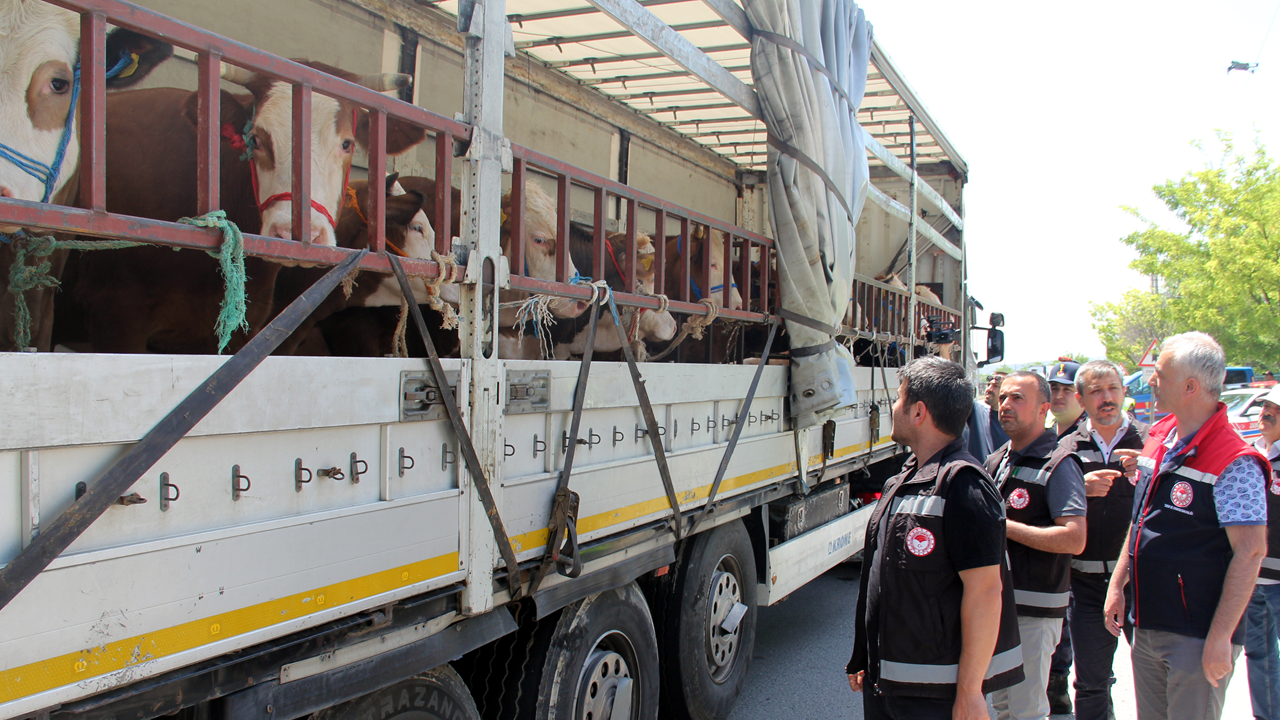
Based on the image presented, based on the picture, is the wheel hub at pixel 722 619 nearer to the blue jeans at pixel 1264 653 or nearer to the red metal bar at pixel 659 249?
the red metal bar at pixel 659 249

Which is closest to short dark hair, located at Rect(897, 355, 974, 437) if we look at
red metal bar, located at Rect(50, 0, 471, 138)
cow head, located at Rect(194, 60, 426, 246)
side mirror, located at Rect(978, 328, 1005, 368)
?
red metal bar, located at Rect(50, 0, 471, 138)

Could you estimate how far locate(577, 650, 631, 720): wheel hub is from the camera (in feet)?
9.86

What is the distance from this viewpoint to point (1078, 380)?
4168 mm

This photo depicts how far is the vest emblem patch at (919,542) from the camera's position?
2271mm

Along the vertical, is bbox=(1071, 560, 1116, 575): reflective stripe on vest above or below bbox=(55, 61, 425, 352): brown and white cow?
below

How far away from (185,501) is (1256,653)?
4.65 metres

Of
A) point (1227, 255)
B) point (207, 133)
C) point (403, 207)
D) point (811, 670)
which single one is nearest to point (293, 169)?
point (207, 133)

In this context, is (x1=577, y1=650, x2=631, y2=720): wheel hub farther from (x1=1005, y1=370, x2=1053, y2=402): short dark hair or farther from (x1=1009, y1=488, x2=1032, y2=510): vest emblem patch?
(x1=1005, y1=370, x2=1053, y2=402): short dark hair

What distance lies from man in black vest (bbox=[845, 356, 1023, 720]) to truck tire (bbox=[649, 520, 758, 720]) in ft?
4.70

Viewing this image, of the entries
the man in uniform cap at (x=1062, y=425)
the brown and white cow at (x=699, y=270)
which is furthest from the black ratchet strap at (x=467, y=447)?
the man in uniform cap at (x=1062, y=425)

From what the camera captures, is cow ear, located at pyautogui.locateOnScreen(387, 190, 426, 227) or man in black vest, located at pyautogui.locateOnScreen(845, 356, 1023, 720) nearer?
man in black vest, located at pyautogui.locateOnScreen(845, 356, 1023, 720)

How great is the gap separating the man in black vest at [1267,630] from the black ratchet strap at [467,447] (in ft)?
→ 10.6

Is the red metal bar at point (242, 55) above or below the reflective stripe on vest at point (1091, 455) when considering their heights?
above

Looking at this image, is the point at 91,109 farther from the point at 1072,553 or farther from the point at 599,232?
the point at 1072,553
